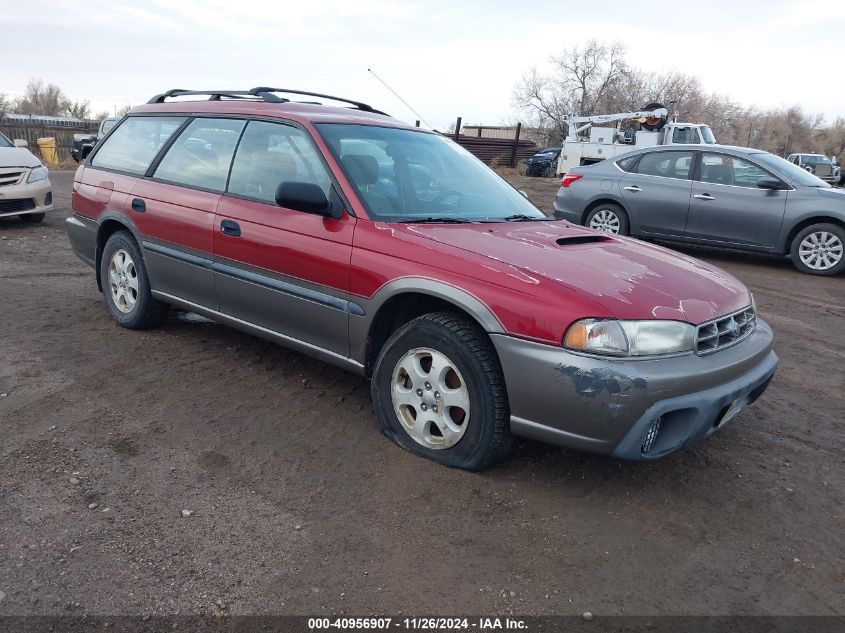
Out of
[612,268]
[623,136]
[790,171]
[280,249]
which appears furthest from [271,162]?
[623,136]

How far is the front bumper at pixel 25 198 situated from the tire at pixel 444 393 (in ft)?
26.5

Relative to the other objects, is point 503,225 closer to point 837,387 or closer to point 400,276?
point 400,276

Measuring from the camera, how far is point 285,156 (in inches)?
156

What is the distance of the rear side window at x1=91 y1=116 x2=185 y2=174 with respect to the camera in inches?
190

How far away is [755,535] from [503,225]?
1923 mm

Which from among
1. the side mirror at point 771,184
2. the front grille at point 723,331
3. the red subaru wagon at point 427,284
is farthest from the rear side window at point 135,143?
the side mirror at point 771,184

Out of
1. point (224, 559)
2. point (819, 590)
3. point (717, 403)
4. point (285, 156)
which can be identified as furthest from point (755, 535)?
point (285, 156)

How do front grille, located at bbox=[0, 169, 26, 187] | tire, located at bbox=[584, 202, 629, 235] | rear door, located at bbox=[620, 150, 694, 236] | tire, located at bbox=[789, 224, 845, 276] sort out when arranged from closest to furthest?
tire, located at bbox=[789, 224, 845, 276] < rear door, located at bbox=[620, 150, 694, 236] < front grille, located at bbox=[0, 169, 26, 187] < tire, located at bbox=[584, 202, 629, 235]

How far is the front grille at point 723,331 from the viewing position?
9.77 ft

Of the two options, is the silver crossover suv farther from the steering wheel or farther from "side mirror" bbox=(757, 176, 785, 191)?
the steering wheel

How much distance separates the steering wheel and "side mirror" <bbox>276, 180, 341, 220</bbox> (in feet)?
1.85

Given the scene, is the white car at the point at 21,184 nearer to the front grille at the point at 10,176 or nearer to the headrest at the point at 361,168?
the front grille at the point at 10,176

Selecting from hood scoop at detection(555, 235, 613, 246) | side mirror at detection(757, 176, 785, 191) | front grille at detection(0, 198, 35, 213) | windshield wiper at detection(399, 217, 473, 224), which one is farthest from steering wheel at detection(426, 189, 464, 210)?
front grille at detection(0, 198, 35, 213)

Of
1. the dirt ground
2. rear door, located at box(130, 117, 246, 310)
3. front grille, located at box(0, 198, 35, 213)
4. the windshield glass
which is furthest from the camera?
the windshield glass
